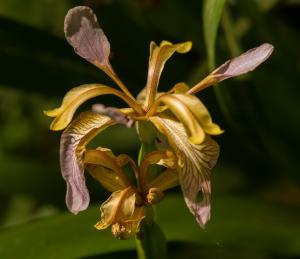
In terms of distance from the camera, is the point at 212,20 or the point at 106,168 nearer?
the point at 106,168

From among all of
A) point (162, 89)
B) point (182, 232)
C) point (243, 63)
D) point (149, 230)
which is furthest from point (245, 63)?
point (162, 89)

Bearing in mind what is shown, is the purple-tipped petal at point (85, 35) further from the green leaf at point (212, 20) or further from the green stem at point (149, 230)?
the green leaf at point (212, 20)

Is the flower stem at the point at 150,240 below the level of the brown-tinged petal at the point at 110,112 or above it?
below

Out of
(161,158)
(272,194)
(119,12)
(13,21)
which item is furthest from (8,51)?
(272,194)

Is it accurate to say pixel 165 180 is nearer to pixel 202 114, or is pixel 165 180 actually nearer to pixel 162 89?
pixel 202 114

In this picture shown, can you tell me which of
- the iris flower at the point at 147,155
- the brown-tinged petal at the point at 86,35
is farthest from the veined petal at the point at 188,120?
the brown-tinged petal at the point at 86,35

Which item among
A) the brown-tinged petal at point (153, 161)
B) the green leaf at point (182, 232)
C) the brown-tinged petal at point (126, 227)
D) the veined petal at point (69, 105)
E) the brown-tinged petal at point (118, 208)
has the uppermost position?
the veined petal at point (69, 105)

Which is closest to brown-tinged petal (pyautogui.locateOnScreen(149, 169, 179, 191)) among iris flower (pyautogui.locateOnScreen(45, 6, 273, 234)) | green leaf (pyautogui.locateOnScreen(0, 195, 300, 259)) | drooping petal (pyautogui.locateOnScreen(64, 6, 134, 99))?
iris flower (pyautogui.locateOnScreen(45, 6, 273, 234))

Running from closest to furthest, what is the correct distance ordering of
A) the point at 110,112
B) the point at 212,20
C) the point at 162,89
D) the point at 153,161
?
the point at 110,112 < the point at 153,161 < the point at 212,20 < the point at 162,89
